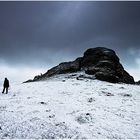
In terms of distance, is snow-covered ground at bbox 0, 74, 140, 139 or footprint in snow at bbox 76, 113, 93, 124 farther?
footprint in snow at bbox 76, 113, 93, 124

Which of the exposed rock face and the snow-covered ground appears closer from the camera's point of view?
the snow-covered ground

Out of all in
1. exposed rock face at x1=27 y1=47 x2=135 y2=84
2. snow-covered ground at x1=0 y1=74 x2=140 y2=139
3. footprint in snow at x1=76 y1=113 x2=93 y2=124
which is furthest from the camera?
exposed rock face at x1=27 y1=47 x2=135 y2=84

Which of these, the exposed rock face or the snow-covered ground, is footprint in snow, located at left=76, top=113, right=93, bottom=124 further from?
the exposed rock face

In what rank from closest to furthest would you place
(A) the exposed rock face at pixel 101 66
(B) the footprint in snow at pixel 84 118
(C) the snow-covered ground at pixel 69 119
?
(C) the snow-covered ground at pixel 69 119 < (B) the footprint in snow at pixel 84 118 < (A) the exposed rock face at pixel 101 66

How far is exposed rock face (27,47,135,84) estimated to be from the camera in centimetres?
4256

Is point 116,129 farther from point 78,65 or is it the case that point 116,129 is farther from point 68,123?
point 78,65

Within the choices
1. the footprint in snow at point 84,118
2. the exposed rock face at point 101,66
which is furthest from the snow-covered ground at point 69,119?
the exposed rock face at point 101,66

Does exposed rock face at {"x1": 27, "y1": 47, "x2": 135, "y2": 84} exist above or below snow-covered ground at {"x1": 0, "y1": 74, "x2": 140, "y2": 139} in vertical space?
above

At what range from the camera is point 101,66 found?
47.6 metres

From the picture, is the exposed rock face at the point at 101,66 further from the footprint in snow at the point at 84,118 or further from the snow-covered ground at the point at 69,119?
the footprint in snow at the point at 84,118

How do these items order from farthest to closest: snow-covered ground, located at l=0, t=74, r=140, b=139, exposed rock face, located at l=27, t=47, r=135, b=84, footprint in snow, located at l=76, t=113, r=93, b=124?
exposed rock face, located at l=27, t=47, r=135, b=84 → footprint in snow, located at l=76, t=113, r=93, b=124 → snow-covered ground, located at l=0, t=74, r=140, b=139

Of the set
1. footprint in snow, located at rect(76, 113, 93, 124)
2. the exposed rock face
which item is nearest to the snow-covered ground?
footprint in snow, located at rect(76, 113, 93, 124)

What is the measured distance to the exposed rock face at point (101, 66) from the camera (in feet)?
140

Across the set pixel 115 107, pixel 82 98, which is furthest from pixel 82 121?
pixel 82 98
